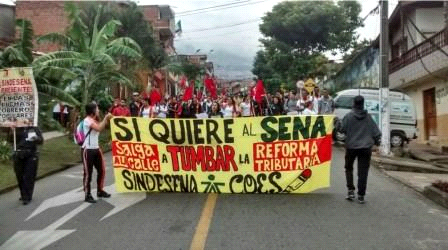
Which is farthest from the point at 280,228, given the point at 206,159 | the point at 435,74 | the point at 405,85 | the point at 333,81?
the point at 333,81

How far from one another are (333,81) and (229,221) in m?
48.6

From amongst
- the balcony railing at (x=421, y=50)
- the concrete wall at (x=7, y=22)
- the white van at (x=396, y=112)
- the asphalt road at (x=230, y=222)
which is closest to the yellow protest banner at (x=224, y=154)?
the asphalt road at (x=230, y=222)

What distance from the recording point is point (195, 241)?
7551 millimetres

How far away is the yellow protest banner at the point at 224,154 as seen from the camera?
10711mm

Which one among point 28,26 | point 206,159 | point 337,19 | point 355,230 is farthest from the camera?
point 337,19

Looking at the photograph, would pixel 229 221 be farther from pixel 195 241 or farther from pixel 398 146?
pixel 398 146

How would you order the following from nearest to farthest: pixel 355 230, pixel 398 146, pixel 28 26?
pixel 355 230 < pixel 28 26 < pixel 398 146

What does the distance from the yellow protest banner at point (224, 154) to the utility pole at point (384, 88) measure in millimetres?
8762

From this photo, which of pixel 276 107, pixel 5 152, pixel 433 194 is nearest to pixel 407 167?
pixel 433 194

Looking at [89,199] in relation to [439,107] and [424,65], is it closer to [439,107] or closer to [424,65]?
[424,65]

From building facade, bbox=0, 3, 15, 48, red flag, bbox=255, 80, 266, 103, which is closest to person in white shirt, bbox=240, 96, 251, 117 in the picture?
red flag, bbox=255, 80, 266, 103

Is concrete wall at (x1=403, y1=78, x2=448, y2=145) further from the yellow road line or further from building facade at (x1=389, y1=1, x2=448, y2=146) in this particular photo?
the yellow road line

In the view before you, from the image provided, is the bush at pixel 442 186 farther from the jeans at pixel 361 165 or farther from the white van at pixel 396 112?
the white van at pixel 396 112

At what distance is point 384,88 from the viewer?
19469 mm
